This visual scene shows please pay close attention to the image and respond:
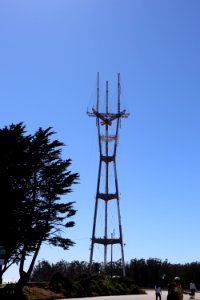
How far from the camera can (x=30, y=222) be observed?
3188 cm

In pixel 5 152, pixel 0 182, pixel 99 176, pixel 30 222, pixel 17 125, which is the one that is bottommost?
pixel 30 222

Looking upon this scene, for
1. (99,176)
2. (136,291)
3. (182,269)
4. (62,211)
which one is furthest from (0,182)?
(182,269)

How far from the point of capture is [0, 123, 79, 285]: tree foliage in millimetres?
30011

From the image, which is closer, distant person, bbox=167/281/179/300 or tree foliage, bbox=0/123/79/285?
distant person, bbox=167/281/179/300

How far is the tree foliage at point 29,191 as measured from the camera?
30.0 meters

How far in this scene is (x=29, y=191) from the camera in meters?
33.2

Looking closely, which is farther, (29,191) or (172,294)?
(29,191)

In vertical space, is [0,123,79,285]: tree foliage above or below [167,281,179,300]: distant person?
above

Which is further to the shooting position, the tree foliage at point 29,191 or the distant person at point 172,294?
the tree foliage at point 29,191

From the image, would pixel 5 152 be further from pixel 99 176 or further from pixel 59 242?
pixel 99 176

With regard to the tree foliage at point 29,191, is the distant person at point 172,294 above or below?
below

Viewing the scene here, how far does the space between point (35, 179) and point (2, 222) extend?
567cm

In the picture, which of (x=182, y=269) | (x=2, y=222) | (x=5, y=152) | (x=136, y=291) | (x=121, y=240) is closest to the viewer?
(x=2, y=222)

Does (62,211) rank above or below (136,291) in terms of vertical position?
above
